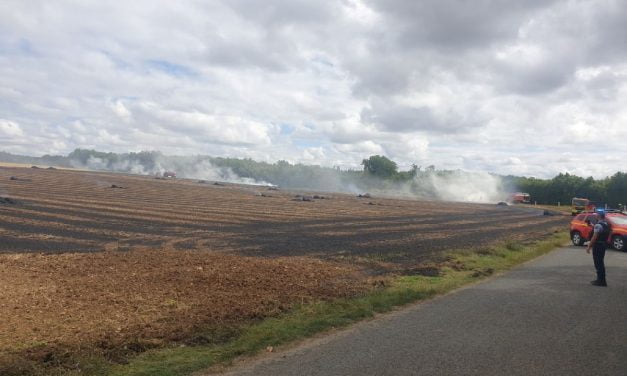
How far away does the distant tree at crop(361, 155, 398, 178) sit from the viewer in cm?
14044

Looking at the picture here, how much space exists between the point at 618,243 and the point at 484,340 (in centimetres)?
1619

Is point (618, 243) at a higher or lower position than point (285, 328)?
higher

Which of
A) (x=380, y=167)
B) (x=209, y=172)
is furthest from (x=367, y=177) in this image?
(x=209, y=172)

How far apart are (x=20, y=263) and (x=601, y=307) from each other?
1419 cm

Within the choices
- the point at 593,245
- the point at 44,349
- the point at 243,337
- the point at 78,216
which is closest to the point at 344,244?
the point at 593,245

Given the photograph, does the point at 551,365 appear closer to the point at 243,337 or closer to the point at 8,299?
the point at 243,337

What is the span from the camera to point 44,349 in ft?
20.5

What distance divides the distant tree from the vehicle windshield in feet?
390

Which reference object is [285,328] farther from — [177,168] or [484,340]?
[177,168]

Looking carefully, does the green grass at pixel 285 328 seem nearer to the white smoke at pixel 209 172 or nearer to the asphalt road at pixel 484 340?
the asphalt road at pixel 484 340

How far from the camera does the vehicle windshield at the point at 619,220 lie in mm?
19697

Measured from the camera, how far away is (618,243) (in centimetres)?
1908

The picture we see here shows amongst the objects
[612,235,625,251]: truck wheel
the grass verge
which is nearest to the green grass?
the grass verge

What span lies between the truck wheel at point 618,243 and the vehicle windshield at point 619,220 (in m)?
0.83
